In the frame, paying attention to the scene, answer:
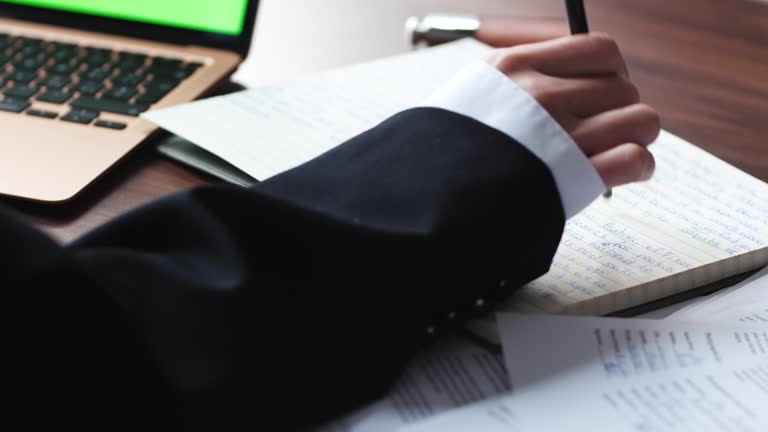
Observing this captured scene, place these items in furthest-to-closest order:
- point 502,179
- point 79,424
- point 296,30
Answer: point 296,30, point 502,179, point 79,424

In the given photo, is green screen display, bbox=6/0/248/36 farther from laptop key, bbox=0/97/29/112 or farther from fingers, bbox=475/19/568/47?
fingers, bbox=475/19/568/47

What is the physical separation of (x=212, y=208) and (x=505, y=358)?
0.16 metres

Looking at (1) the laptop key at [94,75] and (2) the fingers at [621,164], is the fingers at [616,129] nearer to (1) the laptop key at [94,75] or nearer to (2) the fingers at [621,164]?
(2) the fingers at [621,164]

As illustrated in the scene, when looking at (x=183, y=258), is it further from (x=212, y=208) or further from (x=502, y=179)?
(x=502, y=179)

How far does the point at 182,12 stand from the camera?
2.47 feet

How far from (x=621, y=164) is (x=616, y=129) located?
0.09ft

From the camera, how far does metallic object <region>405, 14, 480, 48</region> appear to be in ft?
2.91

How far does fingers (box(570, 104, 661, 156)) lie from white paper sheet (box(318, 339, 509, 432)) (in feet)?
0.44

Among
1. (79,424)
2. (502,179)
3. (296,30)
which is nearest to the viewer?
(79,424)

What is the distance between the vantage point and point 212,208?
393 mm

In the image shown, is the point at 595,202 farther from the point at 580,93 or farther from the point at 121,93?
the point at 121,93

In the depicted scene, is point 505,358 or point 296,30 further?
point 296,30

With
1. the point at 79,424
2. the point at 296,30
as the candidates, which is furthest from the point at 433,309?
the point at 296,30

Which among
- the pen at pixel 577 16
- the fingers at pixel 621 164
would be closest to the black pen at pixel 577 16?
the pen at pixel 577 16
